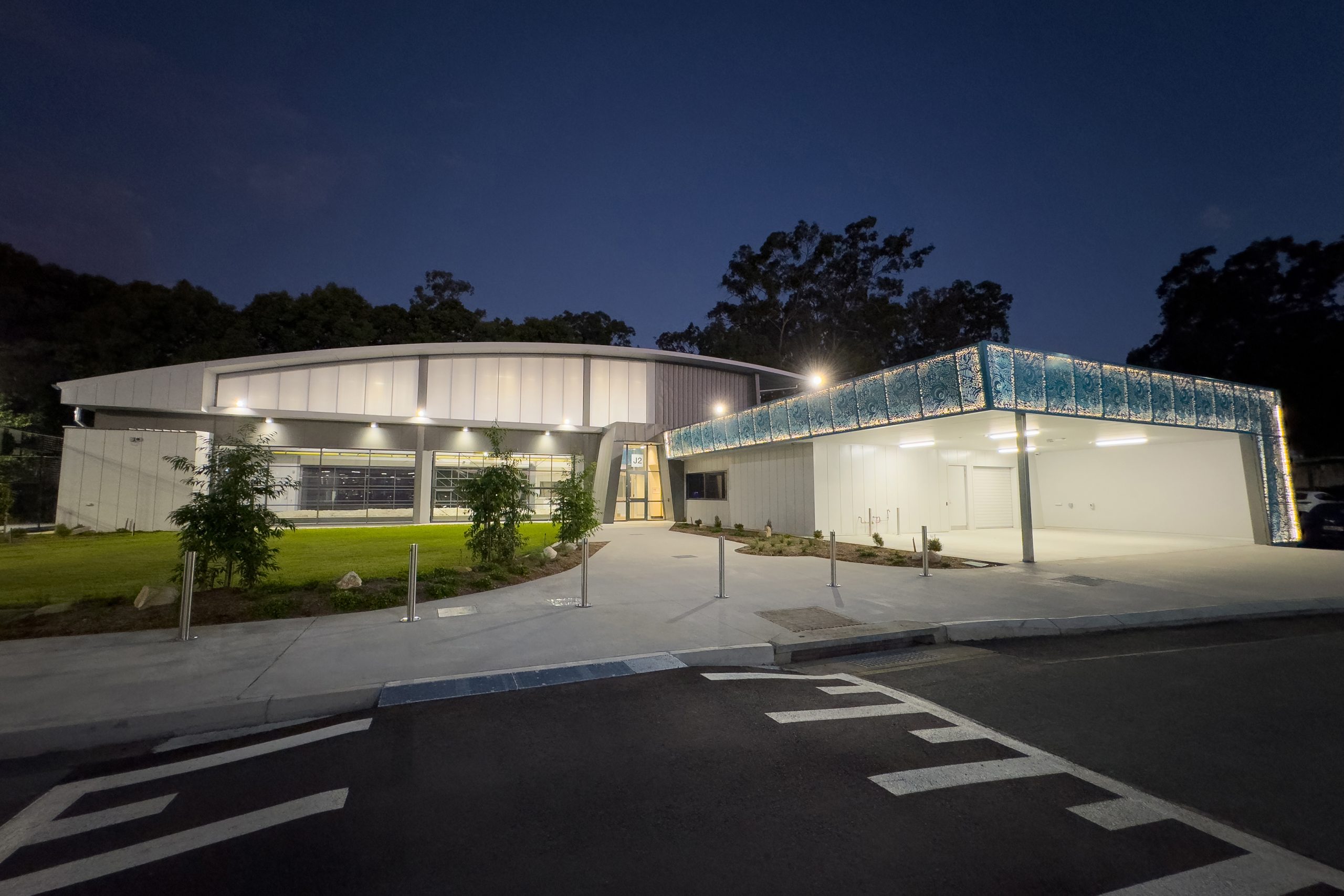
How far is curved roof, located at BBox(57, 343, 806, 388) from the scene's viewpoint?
93.7ft

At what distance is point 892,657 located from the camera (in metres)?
7.20

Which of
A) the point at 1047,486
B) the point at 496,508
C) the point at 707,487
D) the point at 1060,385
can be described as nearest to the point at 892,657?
the point at 496,508

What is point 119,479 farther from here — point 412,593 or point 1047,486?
point 1047,486

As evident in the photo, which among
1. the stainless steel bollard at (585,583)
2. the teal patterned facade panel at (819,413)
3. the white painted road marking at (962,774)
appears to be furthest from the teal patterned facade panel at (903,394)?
the white painted road marking at (962,774)

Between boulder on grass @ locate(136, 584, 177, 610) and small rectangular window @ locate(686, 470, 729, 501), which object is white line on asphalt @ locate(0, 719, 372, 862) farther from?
small rectangular window @ locate(686, 470, 729, 501)

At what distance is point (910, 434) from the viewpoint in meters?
19.9

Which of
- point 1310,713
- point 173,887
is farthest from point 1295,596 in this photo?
point 173,887

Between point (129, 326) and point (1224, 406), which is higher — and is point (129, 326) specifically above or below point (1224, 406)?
above

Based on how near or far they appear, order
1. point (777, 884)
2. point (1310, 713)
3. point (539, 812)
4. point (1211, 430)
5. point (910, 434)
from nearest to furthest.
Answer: point (777, 884), point (539, 812), point (1310, 713), point (1211, 430), point (910, 434)

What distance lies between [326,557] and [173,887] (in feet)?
48.8

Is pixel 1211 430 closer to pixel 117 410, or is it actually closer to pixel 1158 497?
pixel 1158 497

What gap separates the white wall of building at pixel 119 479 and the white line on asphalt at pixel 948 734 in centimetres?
3036

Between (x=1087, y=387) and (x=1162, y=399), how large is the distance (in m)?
3.38

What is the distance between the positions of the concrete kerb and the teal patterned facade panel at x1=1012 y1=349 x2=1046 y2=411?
609 centimetres
